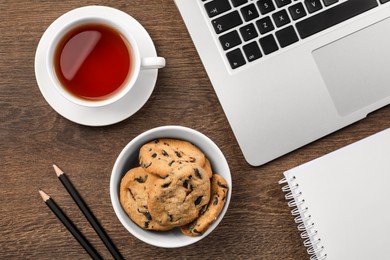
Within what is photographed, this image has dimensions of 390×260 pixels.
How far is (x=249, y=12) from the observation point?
80 centimetres

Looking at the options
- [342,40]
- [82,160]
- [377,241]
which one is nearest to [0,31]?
[82,160]

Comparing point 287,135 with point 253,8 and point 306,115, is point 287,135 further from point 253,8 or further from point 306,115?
point 253,8

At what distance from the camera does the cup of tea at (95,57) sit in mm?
788

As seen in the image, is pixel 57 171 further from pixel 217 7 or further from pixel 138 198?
pixel 217 7

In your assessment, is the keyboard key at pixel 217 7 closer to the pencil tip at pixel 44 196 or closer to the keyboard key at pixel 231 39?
the keyboard key at pixel 231 39

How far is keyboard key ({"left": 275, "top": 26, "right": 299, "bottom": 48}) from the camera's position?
0.80 m

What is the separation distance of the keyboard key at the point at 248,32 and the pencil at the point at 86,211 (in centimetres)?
31

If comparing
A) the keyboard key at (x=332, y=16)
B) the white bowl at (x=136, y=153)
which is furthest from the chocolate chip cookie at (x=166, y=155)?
the keyboard key at (x=332, y=16)

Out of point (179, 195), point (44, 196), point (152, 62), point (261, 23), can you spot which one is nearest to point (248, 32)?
point (261, 23)

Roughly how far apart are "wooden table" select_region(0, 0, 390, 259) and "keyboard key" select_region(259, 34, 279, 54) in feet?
0.30

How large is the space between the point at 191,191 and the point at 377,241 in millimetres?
284

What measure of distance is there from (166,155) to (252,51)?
0.60 feet

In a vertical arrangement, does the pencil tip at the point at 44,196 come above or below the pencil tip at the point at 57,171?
below

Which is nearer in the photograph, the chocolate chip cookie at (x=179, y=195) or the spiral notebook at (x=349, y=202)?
the chocolate chip cookie at (x=179, y=195)
